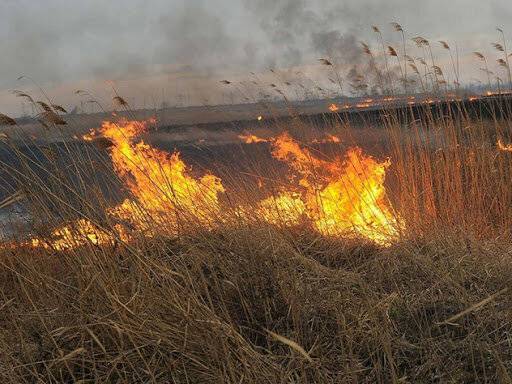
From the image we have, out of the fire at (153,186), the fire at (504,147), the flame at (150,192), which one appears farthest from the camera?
the fire at (504,147)

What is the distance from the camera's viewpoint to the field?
2.46 m

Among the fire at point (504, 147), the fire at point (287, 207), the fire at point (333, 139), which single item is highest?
the fire at point (333, 139)

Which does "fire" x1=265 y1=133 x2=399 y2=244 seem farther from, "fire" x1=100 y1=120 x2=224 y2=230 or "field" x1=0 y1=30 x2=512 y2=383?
"fire" x1=100 y1=120 x2=224 y2=230

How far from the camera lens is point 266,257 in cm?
332

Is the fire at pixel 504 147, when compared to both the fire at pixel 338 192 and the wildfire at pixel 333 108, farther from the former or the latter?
the wildfire at pixel 333 108

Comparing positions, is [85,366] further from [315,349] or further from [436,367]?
[436,367]

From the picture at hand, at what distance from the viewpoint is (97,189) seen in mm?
3293

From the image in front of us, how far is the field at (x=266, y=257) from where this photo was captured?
2.46m

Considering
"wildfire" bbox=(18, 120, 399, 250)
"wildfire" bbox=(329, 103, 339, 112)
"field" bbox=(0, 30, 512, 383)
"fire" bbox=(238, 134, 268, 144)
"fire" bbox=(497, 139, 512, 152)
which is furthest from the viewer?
"fire" bbox=(497, 139, 512, 152)

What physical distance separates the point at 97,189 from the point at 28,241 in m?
1.26

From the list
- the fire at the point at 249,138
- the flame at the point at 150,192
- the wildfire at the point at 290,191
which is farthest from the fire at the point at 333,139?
the flame at the point at 150,192

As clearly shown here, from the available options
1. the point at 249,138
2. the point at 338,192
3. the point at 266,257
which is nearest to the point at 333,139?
the point at 338,192

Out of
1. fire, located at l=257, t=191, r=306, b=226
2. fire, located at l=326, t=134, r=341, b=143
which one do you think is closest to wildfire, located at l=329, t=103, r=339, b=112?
fire, located at l=326, t=134, r=341, b=143

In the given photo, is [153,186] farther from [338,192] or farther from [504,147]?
[504,147]
